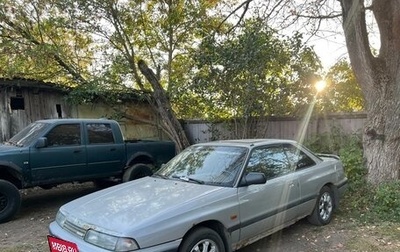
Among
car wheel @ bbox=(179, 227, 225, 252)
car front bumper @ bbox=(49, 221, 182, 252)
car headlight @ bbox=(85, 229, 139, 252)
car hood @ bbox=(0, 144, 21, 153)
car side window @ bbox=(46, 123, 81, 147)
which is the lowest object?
car wheel @ bbox=(179, 227, 225, 252)

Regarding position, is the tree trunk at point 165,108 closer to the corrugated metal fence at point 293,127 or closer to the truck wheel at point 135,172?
the corrugated metal fence at point 293,127

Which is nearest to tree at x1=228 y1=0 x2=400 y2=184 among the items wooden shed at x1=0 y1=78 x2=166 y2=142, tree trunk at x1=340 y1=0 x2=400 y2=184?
tree trunk at x1=340 y1=0 x2=400 y2=184

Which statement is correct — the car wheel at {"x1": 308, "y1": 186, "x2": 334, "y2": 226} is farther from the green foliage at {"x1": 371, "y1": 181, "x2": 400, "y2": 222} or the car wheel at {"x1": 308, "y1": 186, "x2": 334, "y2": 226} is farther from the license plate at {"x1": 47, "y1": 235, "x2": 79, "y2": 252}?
the license plate at {"x1": 47, "y1": 235, "x2": 79, "y2": 252}

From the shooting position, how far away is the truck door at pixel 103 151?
753 centimetres

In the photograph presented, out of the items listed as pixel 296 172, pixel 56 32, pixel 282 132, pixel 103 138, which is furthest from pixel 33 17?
pixel 296 172

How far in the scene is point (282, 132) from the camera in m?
9.57

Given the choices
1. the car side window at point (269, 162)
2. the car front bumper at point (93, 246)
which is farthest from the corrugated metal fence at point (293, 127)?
the car front bumper at point (93, 246)

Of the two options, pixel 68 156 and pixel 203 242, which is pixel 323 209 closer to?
pixel 203 242

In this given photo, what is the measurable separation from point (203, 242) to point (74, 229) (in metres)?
1.34

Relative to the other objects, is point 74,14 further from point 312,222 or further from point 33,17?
point 312,222

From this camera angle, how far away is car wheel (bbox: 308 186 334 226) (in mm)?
5594

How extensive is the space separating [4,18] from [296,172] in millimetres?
8738

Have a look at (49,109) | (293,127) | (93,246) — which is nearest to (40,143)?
(93,246)

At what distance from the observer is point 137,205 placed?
3781mm
